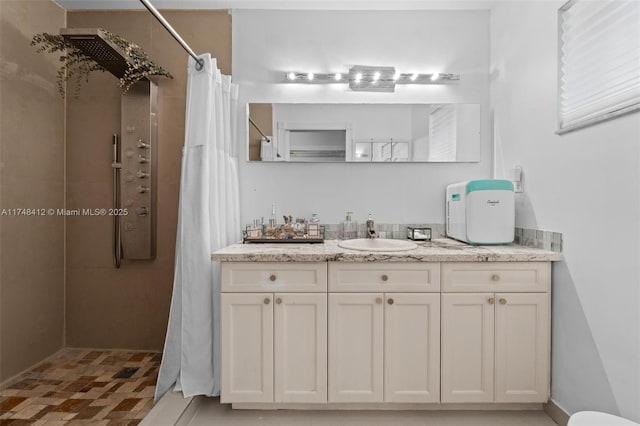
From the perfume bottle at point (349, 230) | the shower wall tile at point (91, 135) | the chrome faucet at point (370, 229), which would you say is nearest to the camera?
the chrome faucet at point (370, 229)

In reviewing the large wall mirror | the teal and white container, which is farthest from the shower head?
the teal and white container

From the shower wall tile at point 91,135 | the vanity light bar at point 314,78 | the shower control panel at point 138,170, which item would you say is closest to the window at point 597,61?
the vanity light bar at point 314,78

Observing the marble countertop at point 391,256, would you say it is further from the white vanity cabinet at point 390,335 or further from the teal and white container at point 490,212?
the teal and white container at point 490,212

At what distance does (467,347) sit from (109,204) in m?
2.56

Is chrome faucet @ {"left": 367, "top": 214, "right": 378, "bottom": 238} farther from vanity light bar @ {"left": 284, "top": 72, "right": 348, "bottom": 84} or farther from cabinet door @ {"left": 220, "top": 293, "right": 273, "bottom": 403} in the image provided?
vanity light bar @ {"left": 284, "top": 72, "right": 348, "bottom": 84}

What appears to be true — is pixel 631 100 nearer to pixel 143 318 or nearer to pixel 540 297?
pixel 540 297

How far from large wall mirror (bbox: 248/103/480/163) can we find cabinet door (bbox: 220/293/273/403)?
107 cm

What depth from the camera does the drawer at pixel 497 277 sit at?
5.69ft

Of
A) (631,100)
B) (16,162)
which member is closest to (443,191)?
(631,100)

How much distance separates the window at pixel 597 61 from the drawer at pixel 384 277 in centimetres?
99

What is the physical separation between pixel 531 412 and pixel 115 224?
2.89 metres

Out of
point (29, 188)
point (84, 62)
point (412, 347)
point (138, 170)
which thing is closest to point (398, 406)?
point (412, 347)

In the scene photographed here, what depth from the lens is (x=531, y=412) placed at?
5.99 feet

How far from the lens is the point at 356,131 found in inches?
94.3
